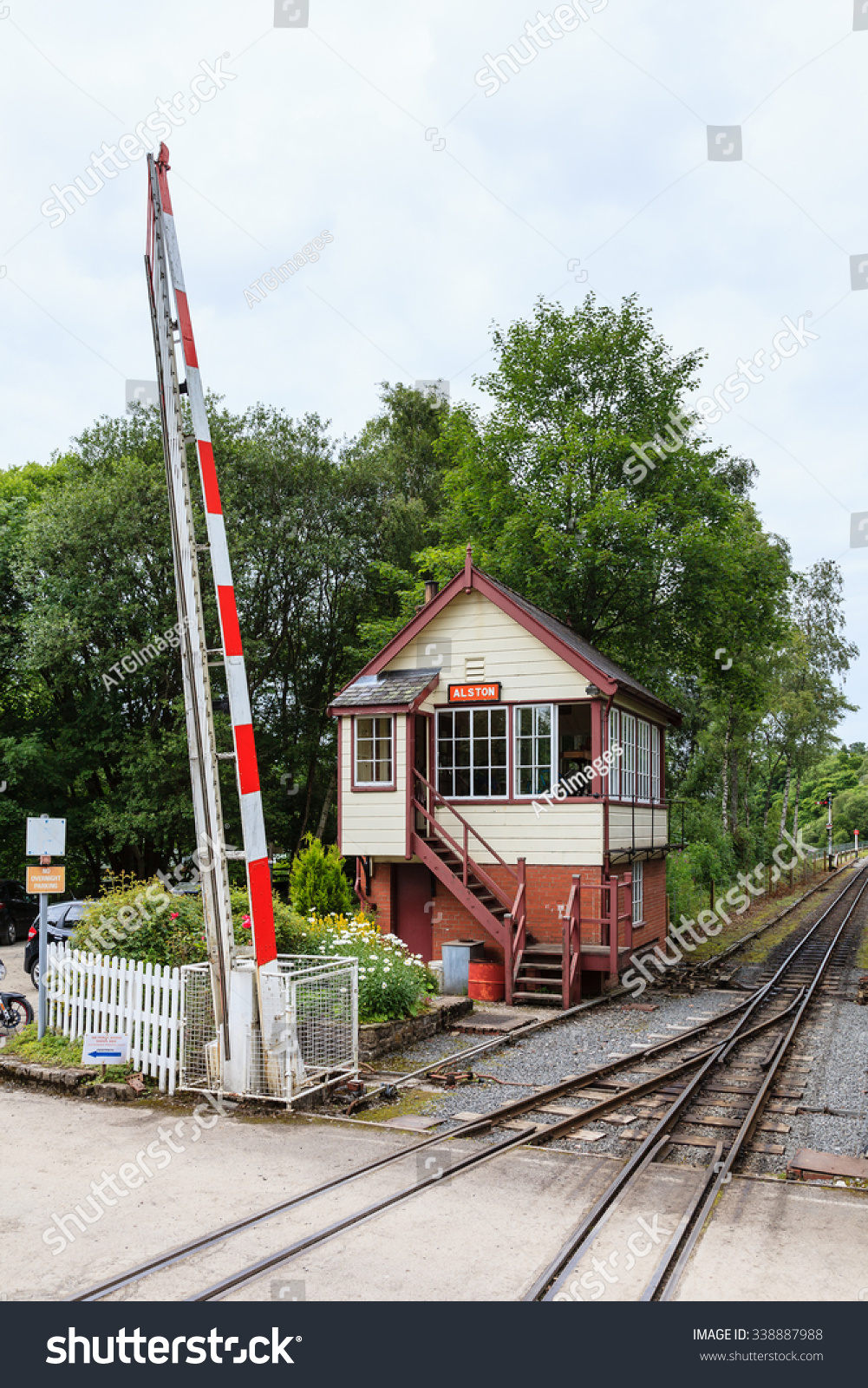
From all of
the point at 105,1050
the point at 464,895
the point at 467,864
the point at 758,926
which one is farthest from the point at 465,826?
the point at 758,926

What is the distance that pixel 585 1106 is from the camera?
1005cm

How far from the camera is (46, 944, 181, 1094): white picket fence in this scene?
999cm

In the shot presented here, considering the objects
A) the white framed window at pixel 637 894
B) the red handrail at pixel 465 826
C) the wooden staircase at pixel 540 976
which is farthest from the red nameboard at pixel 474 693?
the white framed window at pixel 637 894

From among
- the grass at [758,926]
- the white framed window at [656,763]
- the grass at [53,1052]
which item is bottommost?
the grass at [758,926]

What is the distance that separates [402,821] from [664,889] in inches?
328

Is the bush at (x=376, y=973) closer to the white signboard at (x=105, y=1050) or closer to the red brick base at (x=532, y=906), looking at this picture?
the white signboard at (x=105, y=1050)

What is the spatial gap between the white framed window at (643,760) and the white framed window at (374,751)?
17.7ft

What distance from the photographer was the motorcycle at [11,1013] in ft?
42.1

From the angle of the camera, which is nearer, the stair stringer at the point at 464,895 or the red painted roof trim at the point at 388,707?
the stair stringer at the point at 464,895

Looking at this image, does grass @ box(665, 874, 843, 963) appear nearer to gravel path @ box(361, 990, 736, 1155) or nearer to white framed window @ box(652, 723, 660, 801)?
white framed window @ box(652, 723, 660, 801)

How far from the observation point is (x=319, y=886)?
1902 centimetres

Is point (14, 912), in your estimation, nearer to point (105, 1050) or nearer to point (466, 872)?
point (466, 872)
